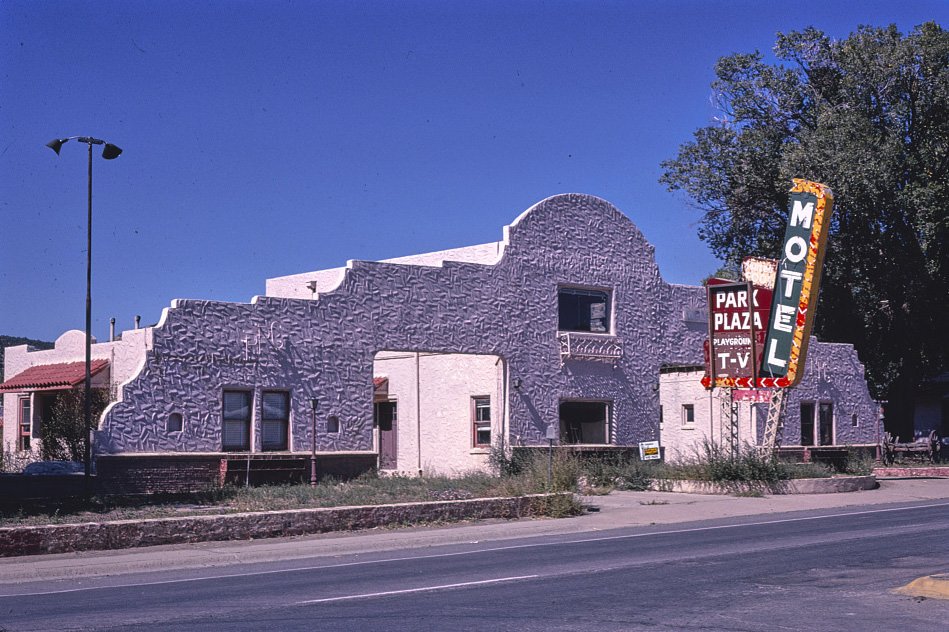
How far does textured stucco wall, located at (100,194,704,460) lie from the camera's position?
25.1m

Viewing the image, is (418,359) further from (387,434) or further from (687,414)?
(687,414)

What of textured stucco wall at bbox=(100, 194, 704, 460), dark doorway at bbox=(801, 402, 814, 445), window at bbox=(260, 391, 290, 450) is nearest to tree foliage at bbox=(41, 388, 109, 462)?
textured stucco wall at bbox=(100, 194, 704, 460)

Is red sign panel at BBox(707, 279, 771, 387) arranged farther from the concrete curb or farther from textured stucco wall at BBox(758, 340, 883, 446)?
the concrete curb

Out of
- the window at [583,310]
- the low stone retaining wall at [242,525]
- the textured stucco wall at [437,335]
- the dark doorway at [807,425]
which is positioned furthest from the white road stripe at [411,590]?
the dark doorway at [807,425]

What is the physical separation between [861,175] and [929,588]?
32.2m

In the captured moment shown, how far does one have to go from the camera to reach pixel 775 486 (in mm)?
27484

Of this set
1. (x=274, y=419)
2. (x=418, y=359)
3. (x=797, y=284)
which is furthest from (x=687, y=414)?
(x=274, y=419)

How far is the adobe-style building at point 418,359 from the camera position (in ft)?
83.0

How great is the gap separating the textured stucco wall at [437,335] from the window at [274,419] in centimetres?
25

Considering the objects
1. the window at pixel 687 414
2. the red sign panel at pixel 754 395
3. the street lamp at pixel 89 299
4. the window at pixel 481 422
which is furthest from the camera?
the window at pixel 687 414

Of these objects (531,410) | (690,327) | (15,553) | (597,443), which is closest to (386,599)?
(15,553)

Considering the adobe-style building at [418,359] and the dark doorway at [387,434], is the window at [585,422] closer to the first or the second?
the adobe-style building at [418,359]

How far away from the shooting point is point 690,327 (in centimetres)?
3578

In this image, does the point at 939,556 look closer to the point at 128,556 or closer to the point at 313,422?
the point at 128,556
